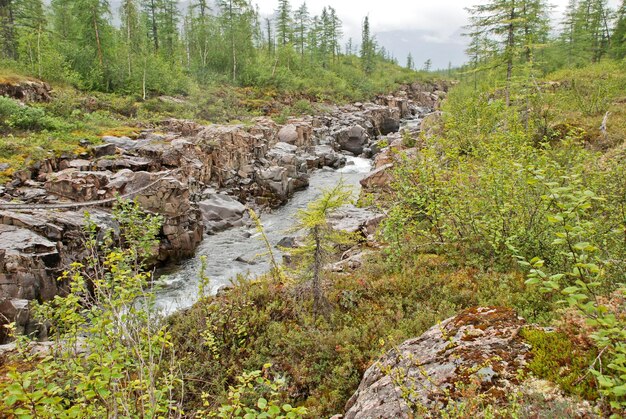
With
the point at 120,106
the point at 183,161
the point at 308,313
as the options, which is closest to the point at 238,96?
the point at 120,106

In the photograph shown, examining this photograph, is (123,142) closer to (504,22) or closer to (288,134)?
(288,134)

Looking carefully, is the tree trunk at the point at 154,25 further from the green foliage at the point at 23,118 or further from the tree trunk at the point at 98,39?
the green foliage at the point at 23,118

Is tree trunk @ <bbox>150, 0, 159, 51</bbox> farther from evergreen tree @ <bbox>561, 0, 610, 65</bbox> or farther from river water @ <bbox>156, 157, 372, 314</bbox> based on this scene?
evergreen tree @ <bbox>561, 0, 610, 65</bbox>

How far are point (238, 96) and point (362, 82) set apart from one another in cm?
3122

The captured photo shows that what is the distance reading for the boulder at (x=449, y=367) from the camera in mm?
3434

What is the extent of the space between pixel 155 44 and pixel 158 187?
47.1 metres

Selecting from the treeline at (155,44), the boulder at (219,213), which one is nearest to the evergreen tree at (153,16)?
the treeline at (155,44)

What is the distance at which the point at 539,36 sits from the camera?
32.1m

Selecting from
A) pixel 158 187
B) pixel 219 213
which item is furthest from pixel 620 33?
pixel 158 187

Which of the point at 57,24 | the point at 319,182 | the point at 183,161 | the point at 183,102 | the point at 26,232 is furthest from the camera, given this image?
the point at 57,24

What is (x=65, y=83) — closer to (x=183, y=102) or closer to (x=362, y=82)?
(x=183, y=102)

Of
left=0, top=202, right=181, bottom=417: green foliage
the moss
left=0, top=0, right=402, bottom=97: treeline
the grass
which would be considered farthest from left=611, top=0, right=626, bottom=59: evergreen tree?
left=0, top=202, right=181, bottom=417: green foliage

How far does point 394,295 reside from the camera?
704 cm

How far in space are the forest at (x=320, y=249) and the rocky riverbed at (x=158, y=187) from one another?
0.13m
